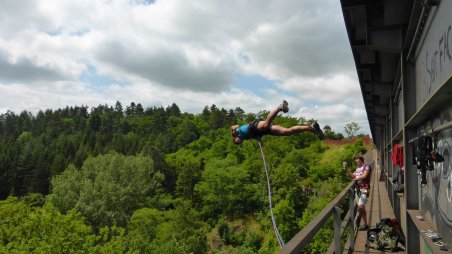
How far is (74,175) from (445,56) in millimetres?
54327

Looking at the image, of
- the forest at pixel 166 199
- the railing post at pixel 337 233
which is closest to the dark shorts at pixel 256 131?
the railing post at pixel 337 233

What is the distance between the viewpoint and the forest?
24.8 meters

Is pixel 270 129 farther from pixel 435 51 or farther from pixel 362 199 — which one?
pixel 362 199

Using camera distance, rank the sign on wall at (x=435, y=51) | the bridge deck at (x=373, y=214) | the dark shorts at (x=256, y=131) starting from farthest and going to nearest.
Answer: the bridge deck at (x=373, y=214) < the dark shorts at (x=256, y=131) < the sign on wall at (x=435, y=51)

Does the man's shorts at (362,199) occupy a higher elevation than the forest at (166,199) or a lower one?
higher

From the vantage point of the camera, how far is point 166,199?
206 ft

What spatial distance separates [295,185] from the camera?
4859 cm

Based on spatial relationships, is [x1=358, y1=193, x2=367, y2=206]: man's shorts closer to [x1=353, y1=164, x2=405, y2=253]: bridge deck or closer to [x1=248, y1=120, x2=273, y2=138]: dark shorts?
[x1=353, y1=164, x2=405, y2=253]: bridge deck

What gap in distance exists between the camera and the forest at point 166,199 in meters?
24.8

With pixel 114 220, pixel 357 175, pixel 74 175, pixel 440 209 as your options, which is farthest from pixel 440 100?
pixel 74 175

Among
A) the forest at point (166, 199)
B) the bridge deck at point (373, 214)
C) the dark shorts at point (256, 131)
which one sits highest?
the dark shorts at point (256, 131)

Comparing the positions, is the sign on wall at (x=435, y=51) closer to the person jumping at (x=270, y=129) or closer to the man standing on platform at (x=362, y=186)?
the person jumping at (x=270, y=129)

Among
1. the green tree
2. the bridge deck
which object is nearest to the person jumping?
the bridge deck

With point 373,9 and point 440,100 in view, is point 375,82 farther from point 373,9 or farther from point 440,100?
point 440,100
